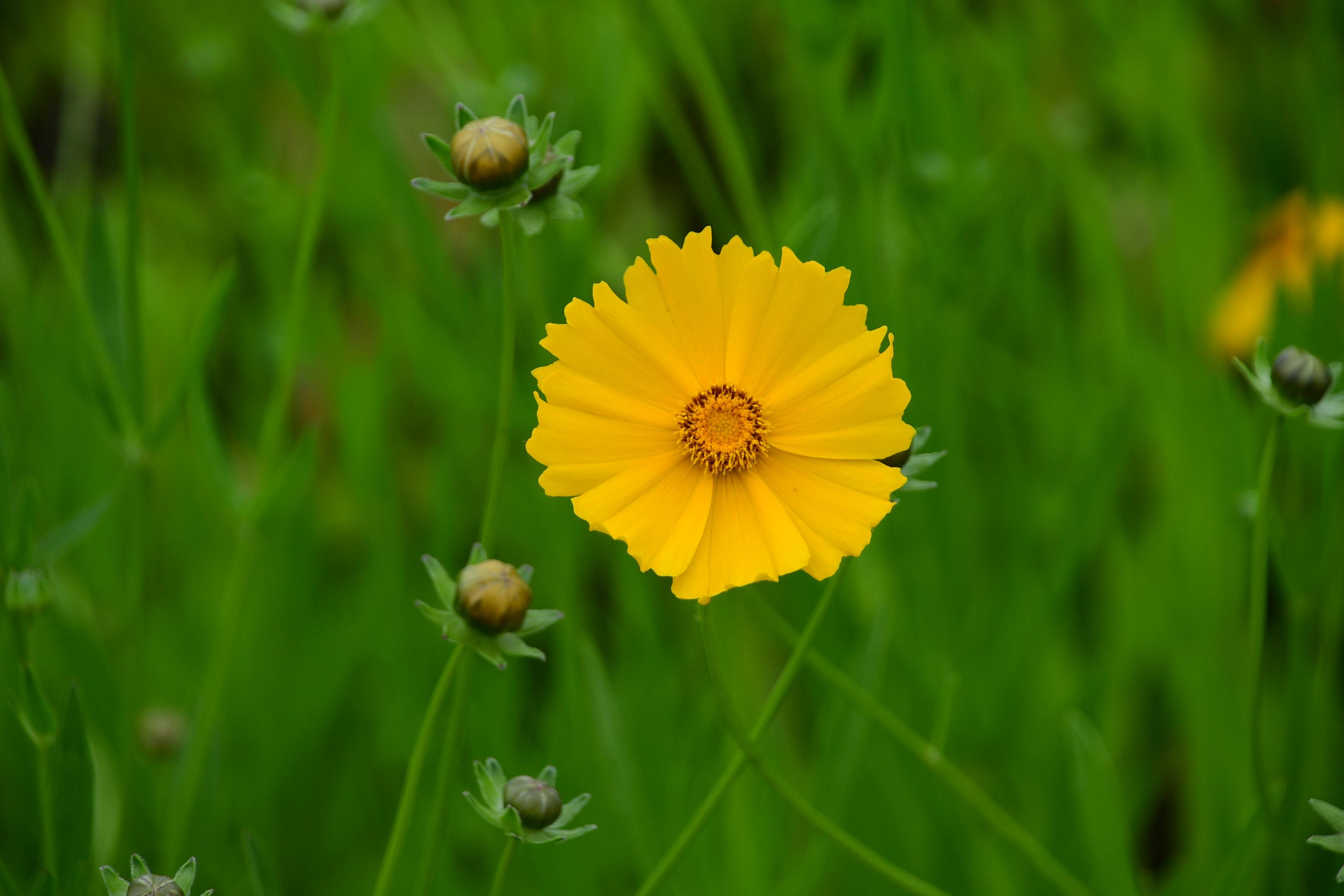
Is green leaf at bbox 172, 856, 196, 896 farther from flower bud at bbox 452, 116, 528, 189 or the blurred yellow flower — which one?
the blurred yellow flower

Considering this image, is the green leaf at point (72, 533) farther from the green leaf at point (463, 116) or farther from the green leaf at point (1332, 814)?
the green leaf at point (1332, 814)

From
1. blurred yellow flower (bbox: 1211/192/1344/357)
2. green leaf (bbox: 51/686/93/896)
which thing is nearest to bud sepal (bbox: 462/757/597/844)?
green leaf (bbox: 51/686/93/896)

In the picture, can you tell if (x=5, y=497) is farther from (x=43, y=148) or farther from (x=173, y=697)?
(x=43, y=148)

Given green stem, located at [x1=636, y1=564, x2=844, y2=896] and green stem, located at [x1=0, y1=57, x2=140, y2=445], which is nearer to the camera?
green stem, located at [x1=636, y1=564, x2=844, y2=896]

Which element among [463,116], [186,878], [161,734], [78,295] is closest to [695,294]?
[463,116]

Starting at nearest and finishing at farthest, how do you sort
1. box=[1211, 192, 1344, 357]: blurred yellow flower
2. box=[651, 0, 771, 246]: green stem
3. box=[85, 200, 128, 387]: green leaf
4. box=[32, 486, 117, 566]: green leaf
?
box=[32, 486, 117, 566]: green leaf < box=[85, 200, 128, 387]: green leaf < box=[651, 0, 771, 246]: green stem < box=[1211, 192, 1344, 357]: blurred yellow flower

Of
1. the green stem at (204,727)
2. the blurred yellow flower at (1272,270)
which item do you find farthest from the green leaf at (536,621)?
the blurred yellow flower at (1272,270)
